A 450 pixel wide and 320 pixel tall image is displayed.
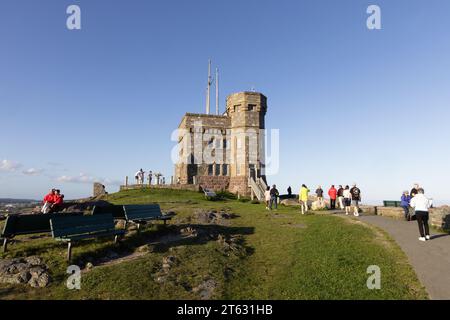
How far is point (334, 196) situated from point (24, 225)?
66.1ft

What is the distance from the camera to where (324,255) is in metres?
10.2

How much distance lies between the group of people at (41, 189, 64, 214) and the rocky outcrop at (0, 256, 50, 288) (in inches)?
276

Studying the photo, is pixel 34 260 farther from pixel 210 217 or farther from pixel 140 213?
pixel 210 217

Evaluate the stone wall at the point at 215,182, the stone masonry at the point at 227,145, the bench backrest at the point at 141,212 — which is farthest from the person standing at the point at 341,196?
the stone wall at the point at 215,182

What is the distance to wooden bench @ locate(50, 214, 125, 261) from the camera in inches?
352

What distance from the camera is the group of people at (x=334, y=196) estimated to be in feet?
65.0

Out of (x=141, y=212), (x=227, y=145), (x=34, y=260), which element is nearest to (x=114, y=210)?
(x=141, y=212)

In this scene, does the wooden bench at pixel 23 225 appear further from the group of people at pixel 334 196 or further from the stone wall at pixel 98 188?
the stone wall at pixel 98 188

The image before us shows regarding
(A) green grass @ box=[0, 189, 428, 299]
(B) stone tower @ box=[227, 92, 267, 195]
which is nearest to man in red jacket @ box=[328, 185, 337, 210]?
(A) green grass @ box=[0, 189, 428, 299]

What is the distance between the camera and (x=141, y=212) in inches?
512

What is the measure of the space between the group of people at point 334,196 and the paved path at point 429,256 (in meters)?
4.76

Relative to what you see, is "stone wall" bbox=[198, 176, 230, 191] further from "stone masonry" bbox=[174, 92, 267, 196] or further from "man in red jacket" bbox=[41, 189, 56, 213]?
"man in red jacket" bbox=[41, 189, 56, 213]

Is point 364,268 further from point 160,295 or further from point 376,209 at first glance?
point 376,209
